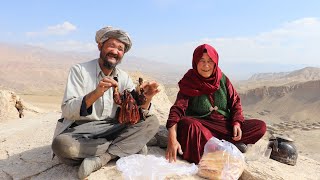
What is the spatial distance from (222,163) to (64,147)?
58.0 inches

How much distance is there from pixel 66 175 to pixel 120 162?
523mm

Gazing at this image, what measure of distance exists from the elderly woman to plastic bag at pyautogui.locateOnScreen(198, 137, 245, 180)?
0.29 m

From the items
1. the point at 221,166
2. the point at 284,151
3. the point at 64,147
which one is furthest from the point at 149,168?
the point at 284,151

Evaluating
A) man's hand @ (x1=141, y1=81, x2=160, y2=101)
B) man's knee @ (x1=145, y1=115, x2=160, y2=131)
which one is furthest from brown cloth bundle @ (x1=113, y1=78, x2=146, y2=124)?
man's knee @ (x1=145, y1=115, x2=160, y2=131)

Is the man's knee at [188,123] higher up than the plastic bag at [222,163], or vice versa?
the man's knee at [188,123]

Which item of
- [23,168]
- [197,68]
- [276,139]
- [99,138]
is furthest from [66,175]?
[276,139]

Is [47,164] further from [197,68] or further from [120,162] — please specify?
[197,68]

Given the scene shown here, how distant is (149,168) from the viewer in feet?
10.4

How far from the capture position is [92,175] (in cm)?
311

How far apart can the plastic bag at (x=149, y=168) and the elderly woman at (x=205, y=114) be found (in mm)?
200

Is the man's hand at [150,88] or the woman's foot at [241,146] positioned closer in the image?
the man's hand at [150,88]

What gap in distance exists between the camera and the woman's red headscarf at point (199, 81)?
12.1 ft

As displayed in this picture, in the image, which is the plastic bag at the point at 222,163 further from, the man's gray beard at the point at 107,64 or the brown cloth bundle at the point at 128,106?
the man's gray beard at the point at 107,64

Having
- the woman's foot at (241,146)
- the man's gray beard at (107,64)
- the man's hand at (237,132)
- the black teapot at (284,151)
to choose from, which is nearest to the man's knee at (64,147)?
the man's gray beard at (107,64)
